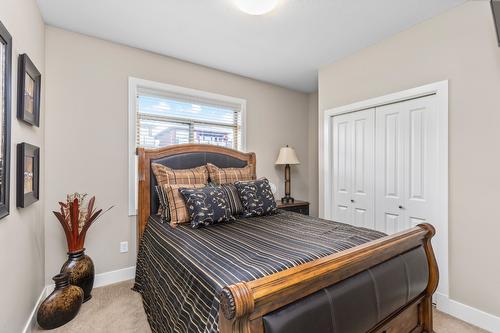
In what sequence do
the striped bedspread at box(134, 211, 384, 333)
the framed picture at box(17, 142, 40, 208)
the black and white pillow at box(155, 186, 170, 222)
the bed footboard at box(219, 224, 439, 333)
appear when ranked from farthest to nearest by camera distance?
1. the black and white pillow at box(155, 186, 170, 222)
2. the framed picture at box(17, 142, 40, 208)
3. the striped bedspread at box(134, 211, 384, 333)
4. the bed footboard at box(219, 224, 439, 333)

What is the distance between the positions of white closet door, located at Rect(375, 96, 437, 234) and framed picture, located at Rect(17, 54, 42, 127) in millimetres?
3242

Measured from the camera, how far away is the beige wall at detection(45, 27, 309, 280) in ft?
7.88

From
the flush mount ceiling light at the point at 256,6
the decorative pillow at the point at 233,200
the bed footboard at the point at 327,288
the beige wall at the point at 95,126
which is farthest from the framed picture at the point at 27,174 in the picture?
the flush mount ceiling light at the point at 256,6

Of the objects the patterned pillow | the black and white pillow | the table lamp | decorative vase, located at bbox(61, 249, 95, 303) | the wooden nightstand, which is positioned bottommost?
decorative vase, located at bbox(61, 249, 95, 303)

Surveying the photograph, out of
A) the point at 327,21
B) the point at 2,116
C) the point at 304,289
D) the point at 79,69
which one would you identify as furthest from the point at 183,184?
the point at 327,21

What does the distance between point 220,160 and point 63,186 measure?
1699mm

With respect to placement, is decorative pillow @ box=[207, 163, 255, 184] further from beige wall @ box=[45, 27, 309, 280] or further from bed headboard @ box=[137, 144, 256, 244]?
beige wall @ box=[45, 27, 309, 280]

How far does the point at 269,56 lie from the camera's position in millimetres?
3037

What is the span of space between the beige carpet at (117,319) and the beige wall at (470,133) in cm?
26

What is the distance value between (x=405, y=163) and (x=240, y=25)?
221 centimetres

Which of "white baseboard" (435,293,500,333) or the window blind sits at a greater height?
the window blind

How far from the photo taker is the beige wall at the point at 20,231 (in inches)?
56.6

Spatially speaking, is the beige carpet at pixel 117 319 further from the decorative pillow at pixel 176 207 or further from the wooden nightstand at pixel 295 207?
the wooden nightstand at pixel 295 207

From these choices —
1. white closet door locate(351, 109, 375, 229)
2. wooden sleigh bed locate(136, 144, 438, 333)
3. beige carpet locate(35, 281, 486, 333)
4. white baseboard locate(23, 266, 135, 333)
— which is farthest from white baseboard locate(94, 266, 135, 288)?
white closet door locate(351, 109, 375, 229)
